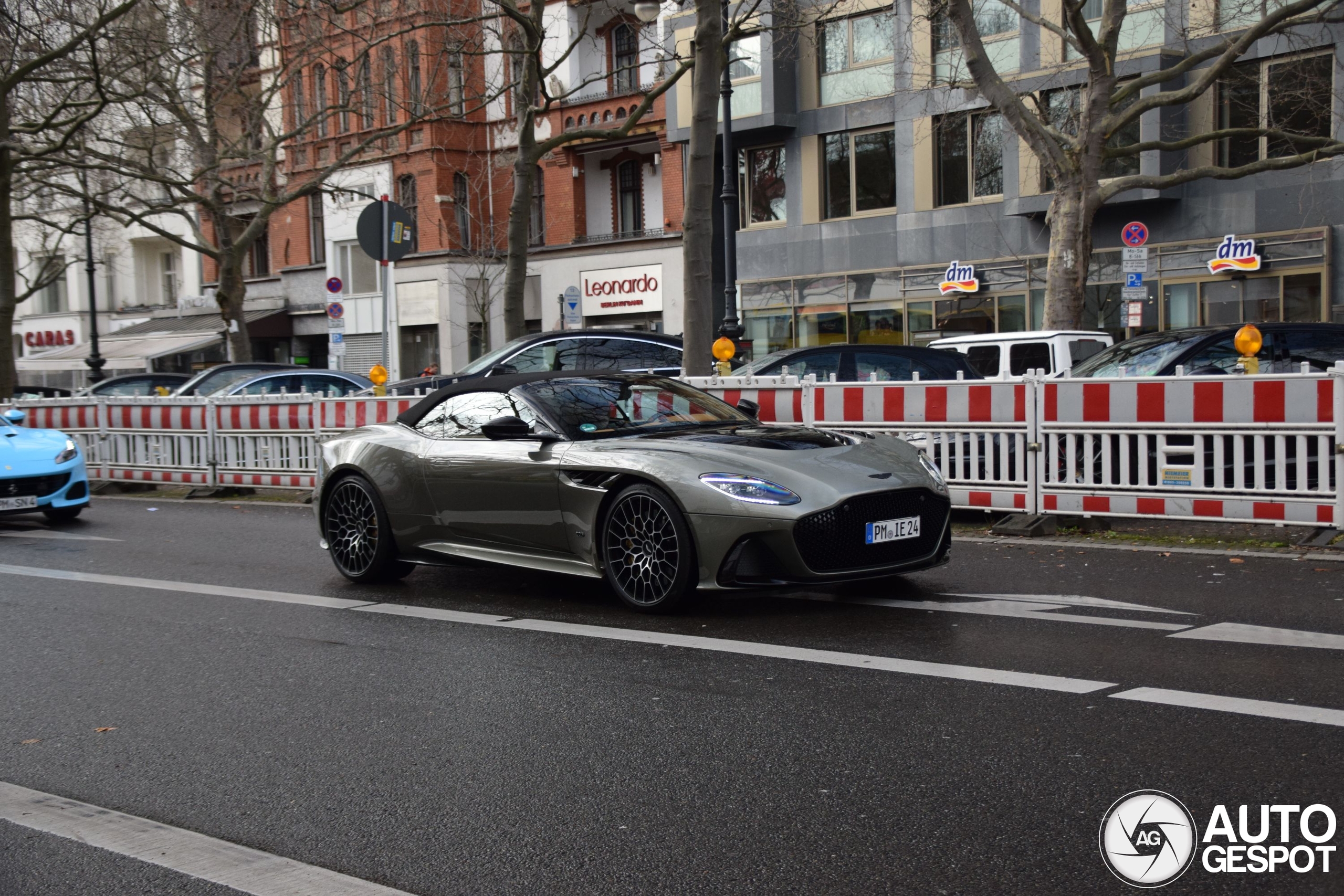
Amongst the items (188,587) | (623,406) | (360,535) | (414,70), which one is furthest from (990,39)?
(188,587)

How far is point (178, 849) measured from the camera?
4.11m

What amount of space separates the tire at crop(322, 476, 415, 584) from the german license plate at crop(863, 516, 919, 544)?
3418 mm

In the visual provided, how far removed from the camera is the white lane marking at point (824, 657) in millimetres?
5664

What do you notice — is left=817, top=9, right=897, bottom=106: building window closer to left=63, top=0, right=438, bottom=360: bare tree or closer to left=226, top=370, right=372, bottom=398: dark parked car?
left=63, top=0, right=438, bottom=360: bare tree

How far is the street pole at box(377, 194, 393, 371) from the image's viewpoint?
1576 cm

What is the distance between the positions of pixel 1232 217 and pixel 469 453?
74.5 ft

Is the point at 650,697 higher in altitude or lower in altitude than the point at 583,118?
lower

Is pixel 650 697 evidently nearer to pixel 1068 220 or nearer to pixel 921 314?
pixel 1068 220

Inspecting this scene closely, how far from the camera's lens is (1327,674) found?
5617 mm

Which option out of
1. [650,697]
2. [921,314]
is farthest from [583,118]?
[650,697]

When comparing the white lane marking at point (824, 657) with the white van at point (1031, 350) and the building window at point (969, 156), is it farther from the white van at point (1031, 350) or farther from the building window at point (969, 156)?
the building window at point (969, 156)

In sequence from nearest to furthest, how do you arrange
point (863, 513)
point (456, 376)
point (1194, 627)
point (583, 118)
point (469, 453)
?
point (1194, 627) → point (863, 513) → point (469, 453) → point (456, 376) → point (583, 118)

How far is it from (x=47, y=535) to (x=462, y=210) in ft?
102

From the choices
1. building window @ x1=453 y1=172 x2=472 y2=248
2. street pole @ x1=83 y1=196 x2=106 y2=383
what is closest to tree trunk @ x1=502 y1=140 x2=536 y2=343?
street pole @ x1=83 y1=196 x2=106 y2=383
